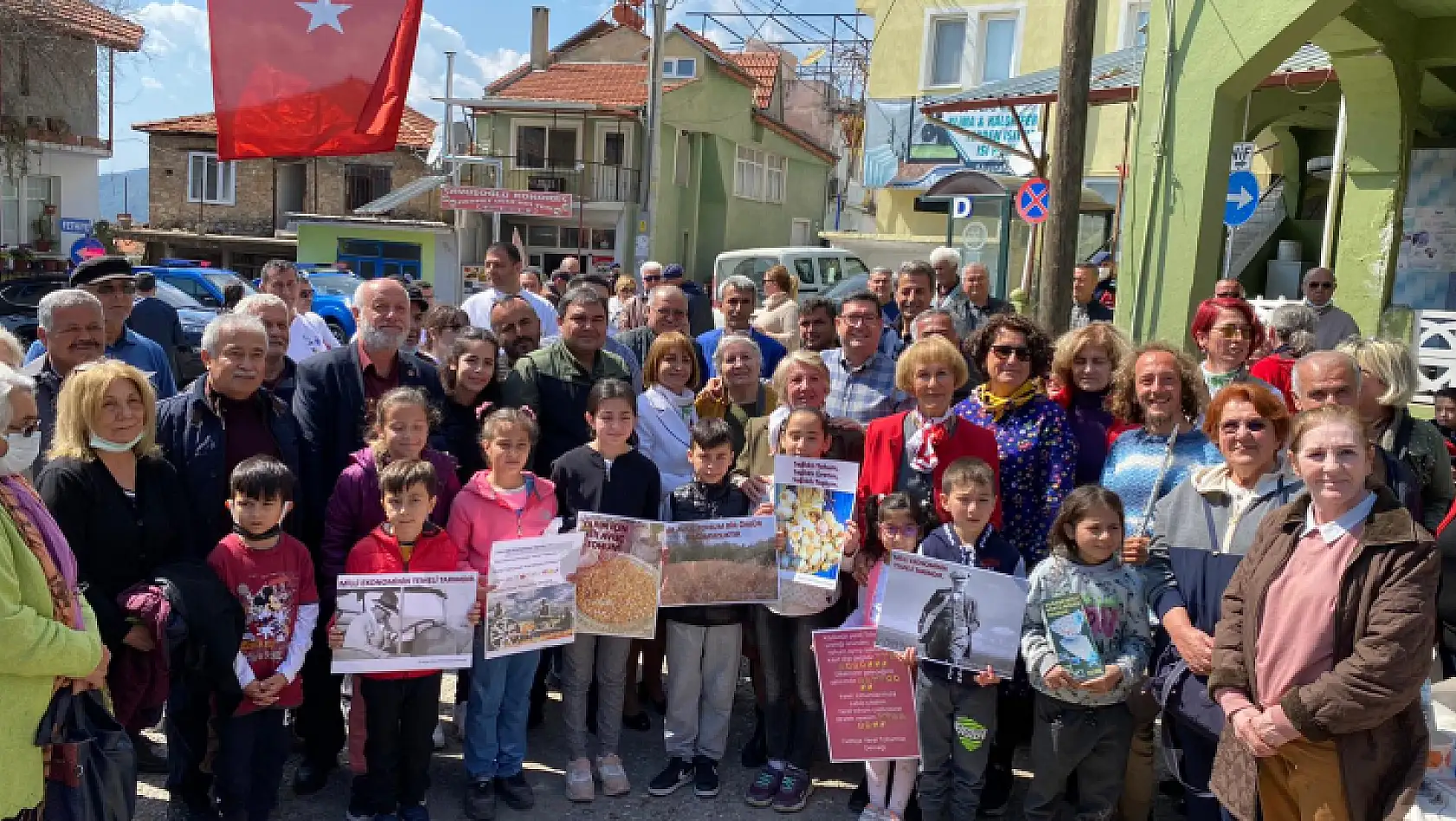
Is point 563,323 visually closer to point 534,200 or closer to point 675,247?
point 534,200

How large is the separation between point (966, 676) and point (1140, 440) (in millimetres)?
1268

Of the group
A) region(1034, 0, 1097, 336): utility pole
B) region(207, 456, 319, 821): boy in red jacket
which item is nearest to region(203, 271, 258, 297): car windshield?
region(1034, 0, 1097, 336): utility pole

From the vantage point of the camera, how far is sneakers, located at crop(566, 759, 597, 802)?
4516mm

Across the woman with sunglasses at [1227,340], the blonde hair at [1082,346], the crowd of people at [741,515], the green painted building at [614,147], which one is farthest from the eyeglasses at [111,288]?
the green painted building at [614,147]

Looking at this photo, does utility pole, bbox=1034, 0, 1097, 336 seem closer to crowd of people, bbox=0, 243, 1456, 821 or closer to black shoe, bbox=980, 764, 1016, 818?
crowd of people, bbox=0, 243, 1456, 821

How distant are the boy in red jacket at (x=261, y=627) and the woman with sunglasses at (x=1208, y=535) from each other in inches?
131

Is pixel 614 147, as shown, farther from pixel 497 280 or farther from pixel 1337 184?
pixel 497 280

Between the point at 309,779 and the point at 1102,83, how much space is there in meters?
9.73

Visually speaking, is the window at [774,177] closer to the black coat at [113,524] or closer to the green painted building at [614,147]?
the green painted building at [614,147]

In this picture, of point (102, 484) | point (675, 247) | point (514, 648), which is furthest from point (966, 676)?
point (675, 247)

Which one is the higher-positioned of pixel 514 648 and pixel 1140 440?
pixel 1140 440

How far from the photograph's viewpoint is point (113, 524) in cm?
372

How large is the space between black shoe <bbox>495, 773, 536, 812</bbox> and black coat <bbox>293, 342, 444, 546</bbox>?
1.38 meters

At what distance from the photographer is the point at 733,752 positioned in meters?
5.09
